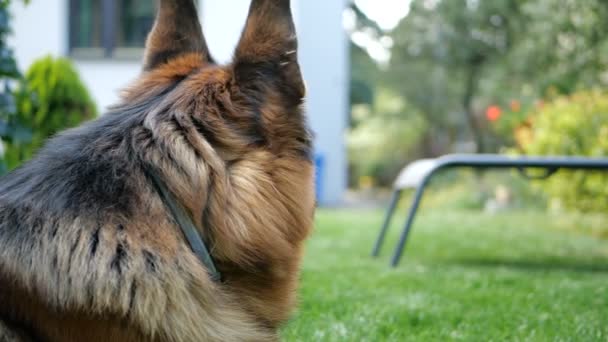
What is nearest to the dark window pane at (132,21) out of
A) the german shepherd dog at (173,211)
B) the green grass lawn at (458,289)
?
the green grass lawn at (458,289)

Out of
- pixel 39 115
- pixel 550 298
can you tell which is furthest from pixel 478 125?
pixel 550 298

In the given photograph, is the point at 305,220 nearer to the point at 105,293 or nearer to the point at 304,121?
the point at 304,121

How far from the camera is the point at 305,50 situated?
14336 mm

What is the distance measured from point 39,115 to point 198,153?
6149mm

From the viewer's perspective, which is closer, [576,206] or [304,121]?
[304,121]

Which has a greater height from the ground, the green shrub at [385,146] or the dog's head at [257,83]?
the dog's head at [257,83]

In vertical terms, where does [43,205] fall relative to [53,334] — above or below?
above

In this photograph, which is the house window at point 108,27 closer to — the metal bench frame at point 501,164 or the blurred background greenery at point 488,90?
the blurred background greenery at point 488,90

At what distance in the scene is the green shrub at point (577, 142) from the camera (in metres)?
7.94

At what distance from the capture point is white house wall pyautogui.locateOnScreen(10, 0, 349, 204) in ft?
40.0

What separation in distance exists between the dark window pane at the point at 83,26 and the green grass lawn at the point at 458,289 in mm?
7482

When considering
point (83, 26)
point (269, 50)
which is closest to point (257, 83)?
point (269, 50)

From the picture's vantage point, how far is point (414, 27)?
67.8ft

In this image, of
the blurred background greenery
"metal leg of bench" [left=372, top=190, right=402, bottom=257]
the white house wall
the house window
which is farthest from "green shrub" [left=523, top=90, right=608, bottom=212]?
the house window
